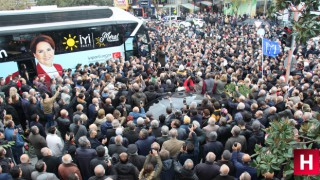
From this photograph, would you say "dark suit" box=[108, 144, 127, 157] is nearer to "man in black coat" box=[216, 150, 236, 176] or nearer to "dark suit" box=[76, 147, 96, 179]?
"dark suit" box=[76, 147, 96, 179]

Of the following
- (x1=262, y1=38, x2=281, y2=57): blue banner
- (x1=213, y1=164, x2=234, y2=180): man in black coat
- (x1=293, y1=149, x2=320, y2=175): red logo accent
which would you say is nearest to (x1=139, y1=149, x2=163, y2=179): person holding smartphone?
(x1=213, y1=164, x2=234, y2=180): man in black coat

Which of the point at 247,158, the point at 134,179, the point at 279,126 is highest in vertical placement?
the point at 279,126

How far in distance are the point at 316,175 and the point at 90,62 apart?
1369 centimetres

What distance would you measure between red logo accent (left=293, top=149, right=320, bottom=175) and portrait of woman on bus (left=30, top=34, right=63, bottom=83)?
12470 millimetres

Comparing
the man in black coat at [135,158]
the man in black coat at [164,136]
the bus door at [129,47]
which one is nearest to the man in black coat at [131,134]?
the man in black coat at [164,136]

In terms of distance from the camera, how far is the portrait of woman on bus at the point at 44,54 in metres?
14.0

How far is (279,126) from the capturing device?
3.27 metres

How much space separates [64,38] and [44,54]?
1.18m

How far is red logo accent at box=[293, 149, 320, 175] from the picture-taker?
3.06 m

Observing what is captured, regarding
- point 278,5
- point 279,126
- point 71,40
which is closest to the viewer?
point 279,126

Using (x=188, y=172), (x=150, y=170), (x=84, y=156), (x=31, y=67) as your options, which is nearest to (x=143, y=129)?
(x=84, y=156)

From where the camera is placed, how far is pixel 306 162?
3.10 meters

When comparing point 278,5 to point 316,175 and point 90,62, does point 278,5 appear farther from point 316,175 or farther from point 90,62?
point 90,62

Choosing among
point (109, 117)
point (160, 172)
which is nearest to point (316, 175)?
point (160, 172)
